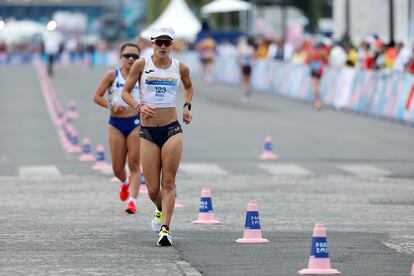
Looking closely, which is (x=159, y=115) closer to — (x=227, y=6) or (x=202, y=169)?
(x=202, y=169)

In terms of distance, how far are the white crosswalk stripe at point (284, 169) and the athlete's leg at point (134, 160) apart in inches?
Result: 224

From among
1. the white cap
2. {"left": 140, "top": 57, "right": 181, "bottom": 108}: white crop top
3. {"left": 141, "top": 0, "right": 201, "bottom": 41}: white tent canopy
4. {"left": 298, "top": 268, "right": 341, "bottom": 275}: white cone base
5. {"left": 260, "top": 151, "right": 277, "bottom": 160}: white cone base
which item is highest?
the white cap

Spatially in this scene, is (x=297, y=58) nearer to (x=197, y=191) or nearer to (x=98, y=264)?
(x=197, y=191)

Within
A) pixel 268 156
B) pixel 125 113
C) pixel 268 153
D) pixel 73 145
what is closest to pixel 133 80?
pixel 125 113

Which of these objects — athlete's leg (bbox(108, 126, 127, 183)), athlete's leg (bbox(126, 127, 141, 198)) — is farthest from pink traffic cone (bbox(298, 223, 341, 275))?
athlete's leg (bbox(108, 126, 127, 183))

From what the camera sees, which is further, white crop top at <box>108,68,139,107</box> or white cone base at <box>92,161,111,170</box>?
white cone base at <box>92,161,111,170</box>

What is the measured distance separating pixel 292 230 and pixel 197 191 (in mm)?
4760

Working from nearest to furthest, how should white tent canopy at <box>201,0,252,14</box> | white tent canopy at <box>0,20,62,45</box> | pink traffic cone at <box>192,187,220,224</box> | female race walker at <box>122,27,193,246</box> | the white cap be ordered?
the white cap
female race walker at <box>122,27,193,246</box>
pink traffic cone at <box>192,187,220,224</box>
white tent canopy at <box>201,0,252,14</box>
white tent canopy at <box>0,20,62,45</box>

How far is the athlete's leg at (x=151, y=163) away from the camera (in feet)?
42.4

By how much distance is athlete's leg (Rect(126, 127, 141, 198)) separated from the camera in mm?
15508

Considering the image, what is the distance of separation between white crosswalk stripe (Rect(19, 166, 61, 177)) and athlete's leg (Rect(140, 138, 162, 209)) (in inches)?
316

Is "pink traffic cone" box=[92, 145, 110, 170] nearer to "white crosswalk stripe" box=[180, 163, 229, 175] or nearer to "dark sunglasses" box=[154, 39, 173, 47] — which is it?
"white crosswalk stripe" box=[180, 163, 229, 175]

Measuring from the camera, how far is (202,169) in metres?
21.8

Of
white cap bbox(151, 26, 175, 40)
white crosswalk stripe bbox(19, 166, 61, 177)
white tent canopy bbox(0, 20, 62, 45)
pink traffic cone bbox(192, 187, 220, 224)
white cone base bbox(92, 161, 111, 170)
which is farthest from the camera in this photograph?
white tent canopy bbox(0, 20, 62, 45)
